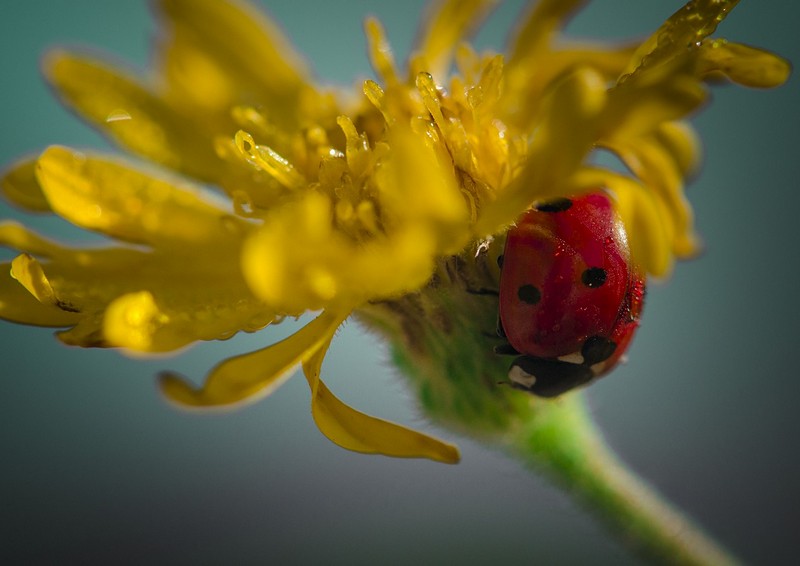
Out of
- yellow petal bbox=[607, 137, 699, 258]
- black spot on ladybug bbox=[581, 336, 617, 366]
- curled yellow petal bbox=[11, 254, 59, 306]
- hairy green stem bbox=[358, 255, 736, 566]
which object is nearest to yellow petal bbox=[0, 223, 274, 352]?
curled yellow petal bbox=[11, 254, 59, 306]

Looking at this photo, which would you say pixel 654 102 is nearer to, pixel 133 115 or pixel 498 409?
pixel 498 409

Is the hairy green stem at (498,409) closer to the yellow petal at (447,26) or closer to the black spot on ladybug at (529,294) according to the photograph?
the black spot on ladybug at (529,294)

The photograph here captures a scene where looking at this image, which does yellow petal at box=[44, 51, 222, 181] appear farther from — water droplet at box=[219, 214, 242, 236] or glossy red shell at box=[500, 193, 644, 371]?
glossy red shell at box=[500, 193, 644, 371]

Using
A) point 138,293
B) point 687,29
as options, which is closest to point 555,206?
point 687,29

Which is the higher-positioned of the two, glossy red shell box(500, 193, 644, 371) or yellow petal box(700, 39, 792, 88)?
yellow petal box(700, 39, 792, 88)

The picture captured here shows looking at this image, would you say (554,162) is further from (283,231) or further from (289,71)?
(289,71)
